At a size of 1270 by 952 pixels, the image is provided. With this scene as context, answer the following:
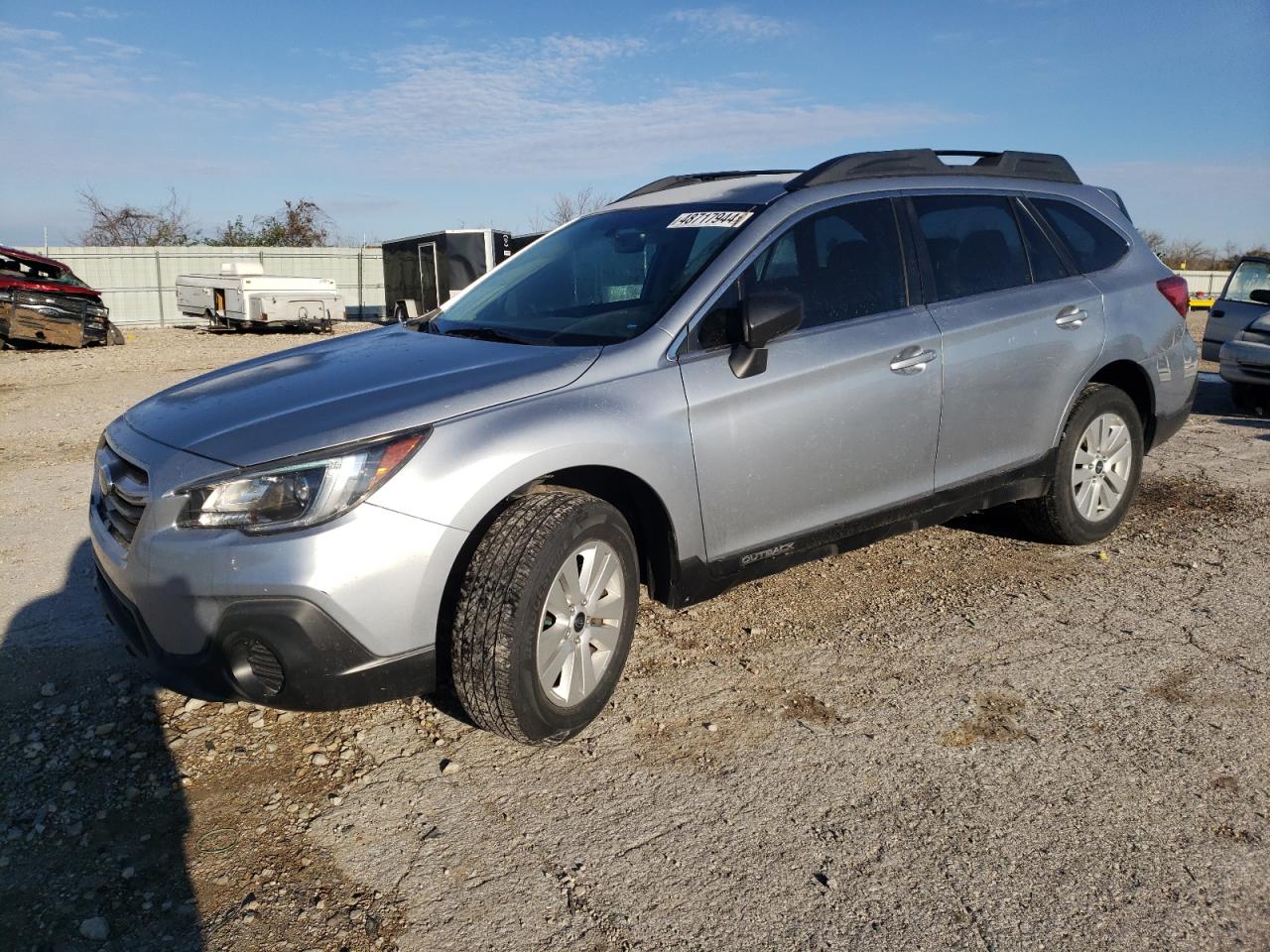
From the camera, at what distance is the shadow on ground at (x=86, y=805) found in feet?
8.21

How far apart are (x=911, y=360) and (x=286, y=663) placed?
264 cm

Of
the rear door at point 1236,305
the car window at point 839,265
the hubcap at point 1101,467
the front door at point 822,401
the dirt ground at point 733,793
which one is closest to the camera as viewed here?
the dirt ground at point 733,793

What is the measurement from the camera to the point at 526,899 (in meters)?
2.57

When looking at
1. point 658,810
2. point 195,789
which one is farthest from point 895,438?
point 195,789

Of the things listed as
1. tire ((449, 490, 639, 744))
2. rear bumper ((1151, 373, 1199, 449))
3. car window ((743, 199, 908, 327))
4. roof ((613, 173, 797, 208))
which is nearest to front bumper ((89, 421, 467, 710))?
tire ((449, 490, 639, 744))

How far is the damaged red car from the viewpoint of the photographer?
1678cm

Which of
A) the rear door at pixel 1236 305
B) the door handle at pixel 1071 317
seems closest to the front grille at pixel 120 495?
the door handle at pixel 1071 317

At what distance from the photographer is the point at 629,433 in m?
3.29

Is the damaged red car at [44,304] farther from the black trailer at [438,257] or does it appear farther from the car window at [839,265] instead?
the car window at [839,265]

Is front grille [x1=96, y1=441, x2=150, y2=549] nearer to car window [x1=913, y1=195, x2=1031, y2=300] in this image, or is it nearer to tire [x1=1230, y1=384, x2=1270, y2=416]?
car window [x1=913, y1=195, x2=1031, y2=300]

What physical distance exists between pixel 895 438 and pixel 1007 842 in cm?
177

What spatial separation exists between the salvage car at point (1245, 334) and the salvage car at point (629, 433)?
200 inches

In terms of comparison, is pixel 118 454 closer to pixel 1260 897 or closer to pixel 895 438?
pixel 895 438

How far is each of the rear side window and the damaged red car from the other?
17096mm
